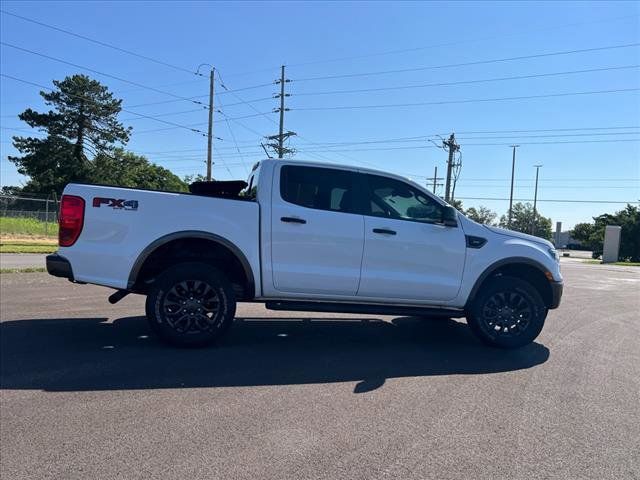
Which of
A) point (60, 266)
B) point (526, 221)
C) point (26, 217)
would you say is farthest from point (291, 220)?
point (526, 221)

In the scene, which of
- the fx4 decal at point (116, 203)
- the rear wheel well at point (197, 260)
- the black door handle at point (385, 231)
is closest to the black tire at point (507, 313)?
the black door handle at point (385, 231)

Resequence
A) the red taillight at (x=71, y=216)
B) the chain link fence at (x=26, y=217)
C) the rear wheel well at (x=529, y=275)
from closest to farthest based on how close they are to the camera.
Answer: the red taillight at (x=71, y=216) → the rear wheel well at (x=529, y=275) → the chain link fence at (x=26, y=217)

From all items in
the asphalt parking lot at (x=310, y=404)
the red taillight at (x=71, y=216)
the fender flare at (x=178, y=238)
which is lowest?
the asphalt parking lot at (x=310, y=404)

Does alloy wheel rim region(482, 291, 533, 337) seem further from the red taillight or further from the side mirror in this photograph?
the red taillight

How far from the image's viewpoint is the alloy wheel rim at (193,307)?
18.0 ft

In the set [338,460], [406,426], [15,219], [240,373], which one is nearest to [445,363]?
[406,426]

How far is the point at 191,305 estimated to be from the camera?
550 centimetres

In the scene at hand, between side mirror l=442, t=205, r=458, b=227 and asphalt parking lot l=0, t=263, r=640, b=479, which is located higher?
side mirror l=442, t=205, r=458, b=227

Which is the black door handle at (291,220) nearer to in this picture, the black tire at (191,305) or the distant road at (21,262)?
the black tire at (191,305)

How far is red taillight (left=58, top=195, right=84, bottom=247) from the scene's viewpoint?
5.28 meters

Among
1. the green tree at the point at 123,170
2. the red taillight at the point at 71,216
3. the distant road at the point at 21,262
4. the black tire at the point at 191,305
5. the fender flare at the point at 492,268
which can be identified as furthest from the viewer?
the green tree at the point at 123,170

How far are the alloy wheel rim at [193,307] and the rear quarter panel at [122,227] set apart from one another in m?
0.55

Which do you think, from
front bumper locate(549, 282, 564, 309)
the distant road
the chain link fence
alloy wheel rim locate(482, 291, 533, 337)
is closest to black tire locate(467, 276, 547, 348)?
alloy wheel rim locate(482, 291, 533, 337)

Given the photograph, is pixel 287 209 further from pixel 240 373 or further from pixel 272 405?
pixel 272 405
